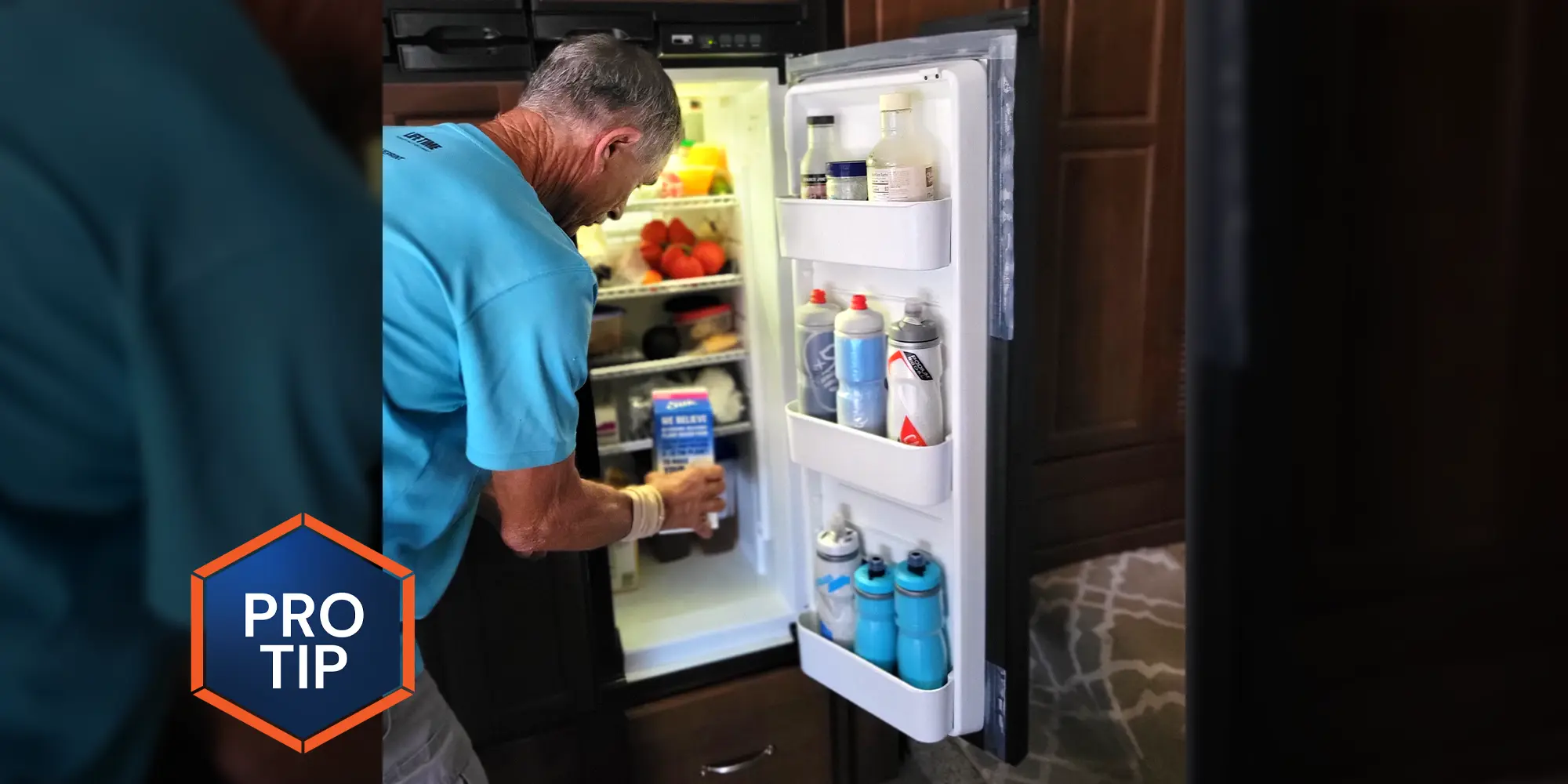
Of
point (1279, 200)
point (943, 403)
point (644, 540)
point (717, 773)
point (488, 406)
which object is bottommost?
point (717, 773)

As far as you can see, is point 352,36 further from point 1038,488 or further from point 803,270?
point 1038,488

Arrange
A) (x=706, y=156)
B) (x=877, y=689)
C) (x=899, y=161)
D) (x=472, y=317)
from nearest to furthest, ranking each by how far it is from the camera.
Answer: (x=472, y=317) < (x=899, y=161) < (x=877, y=689) < (x=706, y=156)

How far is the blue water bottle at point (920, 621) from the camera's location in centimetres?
143

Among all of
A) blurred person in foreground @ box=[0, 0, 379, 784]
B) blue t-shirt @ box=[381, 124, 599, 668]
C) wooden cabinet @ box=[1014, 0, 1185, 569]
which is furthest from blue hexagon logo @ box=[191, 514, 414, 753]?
wooden cabinet @ box=[1014, 0, 1185, 569]

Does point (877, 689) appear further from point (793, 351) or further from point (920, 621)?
point (793, 351)

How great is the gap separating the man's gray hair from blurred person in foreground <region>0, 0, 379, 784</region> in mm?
835

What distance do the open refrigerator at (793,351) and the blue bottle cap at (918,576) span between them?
22mm

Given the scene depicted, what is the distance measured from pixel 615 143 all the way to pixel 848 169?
1.42ft

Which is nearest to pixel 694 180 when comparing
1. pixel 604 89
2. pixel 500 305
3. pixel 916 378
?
pixel 916 378

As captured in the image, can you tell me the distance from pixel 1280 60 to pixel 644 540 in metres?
2.02

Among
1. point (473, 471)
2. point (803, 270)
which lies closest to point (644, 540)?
point (803, 270)

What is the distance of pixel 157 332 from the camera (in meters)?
0.19

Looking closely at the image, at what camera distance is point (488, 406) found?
33.4 inches

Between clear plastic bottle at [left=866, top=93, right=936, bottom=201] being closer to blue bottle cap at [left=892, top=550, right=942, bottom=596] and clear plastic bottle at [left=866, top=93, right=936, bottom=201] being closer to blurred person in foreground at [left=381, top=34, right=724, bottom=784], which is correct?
blurred person in foreground at [left=381, top=34, right=724, bottom=784]
